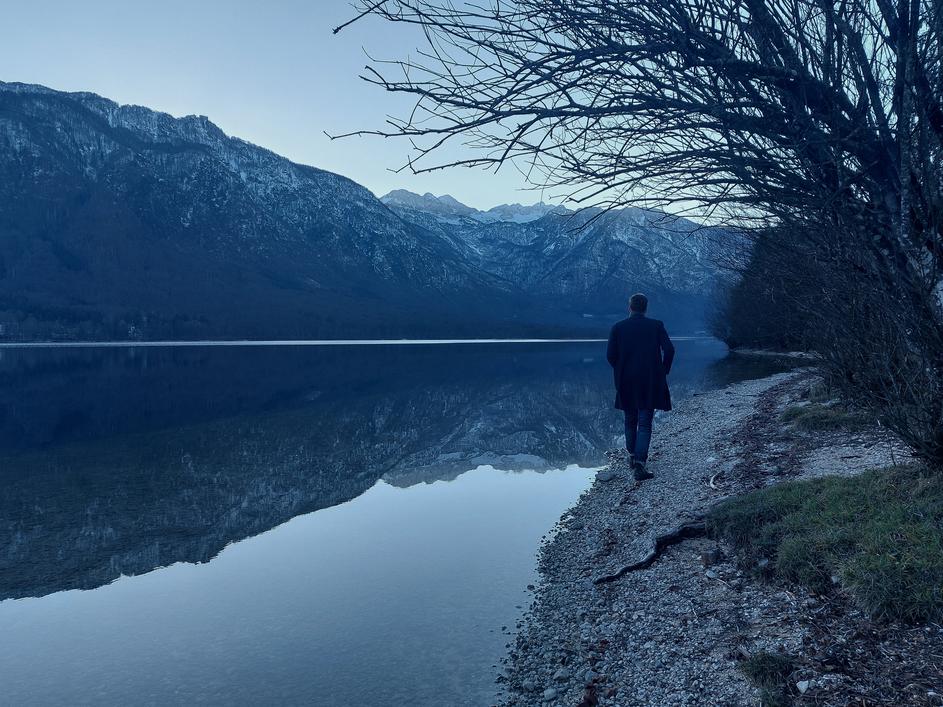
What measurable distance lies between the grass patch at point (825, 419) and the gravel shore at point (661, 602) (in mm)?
538

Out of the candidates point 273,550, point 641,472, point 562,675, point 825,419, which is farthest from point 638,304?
point 273,550

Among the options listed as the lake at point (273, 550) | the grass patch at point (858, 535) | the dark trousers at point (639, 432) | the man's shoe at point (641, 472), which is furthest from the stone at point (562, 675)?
the man's shoe at point (641, 472)

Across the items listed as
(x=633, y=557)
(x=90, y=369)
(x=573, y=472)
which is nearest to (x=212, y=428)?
(x=573, y=472)

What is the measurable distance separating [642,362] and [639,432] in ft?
5.60

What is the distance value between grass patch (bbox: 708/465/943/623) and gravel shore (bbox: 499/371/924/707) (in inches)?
12.7

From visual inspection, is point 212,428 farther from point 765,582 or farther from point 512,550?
point 765,582

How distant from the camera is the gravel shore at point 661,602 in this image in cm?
535

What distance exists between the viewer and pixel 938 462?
6.91 meters

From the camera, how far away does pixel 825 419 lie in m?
13.9

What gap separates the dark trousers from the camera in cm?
1198

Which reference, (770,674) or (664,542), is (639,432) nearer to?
(664,542)

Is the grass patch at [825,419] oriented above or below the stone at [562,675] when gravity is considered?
above

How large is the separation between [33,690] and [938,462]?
999 centimetres

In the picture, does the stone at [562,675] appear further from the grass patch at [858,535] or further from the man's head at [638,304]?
the man's head at [638,304]
